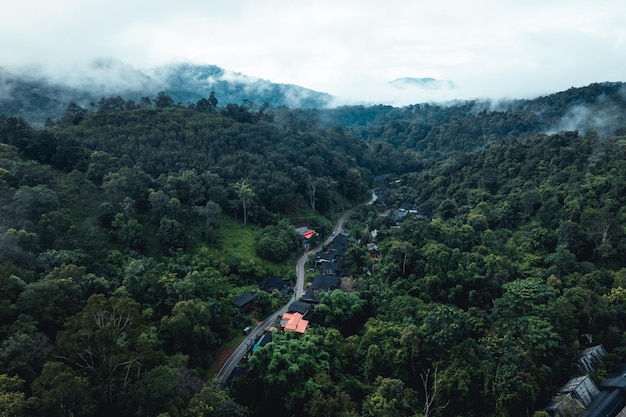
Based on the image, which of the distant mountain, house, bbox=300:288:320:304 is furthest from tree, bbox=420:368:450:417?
the distant mountain

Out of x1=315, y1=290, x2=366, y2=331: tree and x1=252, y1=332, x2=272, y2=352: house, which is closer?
x1=252, y1=332, x2=272, y2=352: house

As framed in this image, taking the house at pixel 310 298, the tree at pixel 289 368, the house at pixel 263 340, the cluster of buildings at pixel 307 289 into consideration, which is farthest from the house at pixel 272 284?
the tree at pixel 289 368

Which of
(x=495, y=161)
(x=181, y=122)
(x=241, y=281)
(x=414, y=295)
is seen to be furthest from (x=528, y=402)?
(x=181, y=122)

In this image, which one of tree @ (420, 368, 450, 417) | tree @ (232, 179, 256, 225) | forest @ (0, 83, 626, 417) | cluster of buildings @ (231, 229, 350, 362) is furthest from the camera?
tree @ (232, 179, 256, 225)

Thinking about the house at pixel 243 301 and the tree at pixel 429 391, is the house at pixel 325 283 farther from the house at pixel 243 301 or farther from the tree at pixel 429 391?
the tree at pixel 429 391

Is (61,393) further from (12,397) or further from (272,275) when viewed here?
(272,275)

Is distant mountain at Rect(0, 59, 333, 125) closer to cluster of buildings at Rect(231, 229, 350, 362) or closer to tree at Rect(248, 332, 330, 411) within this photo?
cluster of buildings at Rect(231, 229, 350, 362)

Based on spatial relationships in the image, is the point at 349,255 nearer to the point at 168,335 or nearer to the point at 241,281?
the point at 241,281
